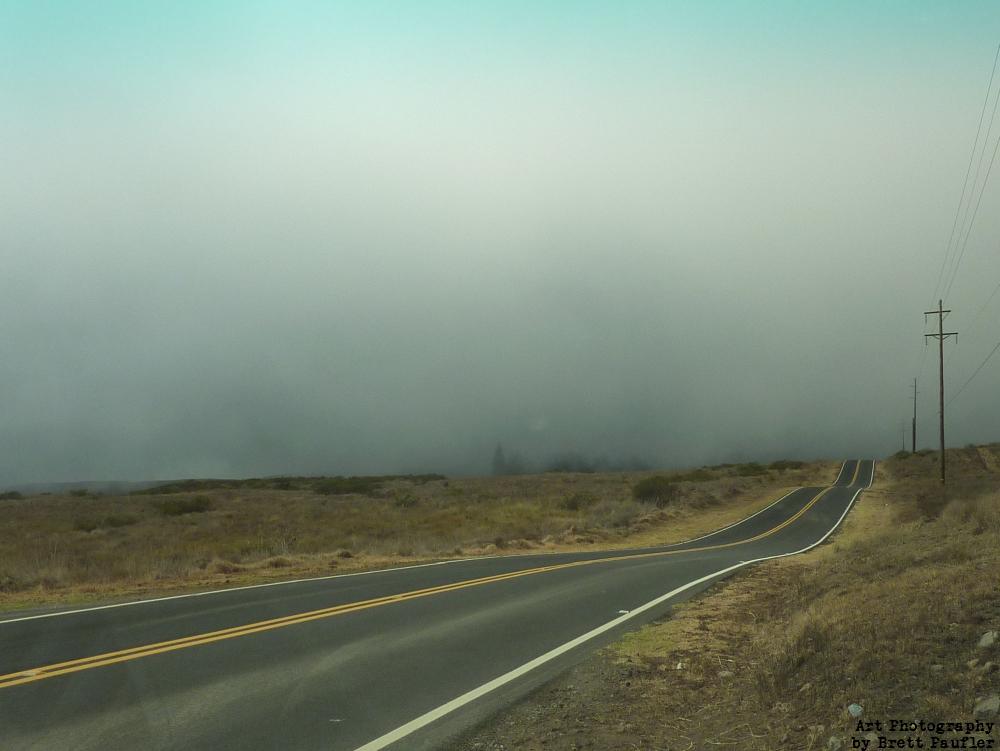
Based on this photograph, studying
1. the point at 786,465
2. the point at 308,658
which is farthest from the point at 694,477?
the point at 308,658

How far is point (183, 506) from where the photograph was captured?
176ft

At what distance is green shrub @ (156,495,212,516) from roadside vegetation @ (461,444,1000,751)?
1824 inches

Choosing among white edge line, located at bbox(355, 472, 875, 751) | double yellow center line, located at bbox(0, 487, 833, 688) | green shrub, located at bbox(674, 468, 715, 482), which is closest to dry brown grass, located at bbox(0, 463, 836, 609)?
double yellow center line, located at bbox(0, 487, 833, 688)

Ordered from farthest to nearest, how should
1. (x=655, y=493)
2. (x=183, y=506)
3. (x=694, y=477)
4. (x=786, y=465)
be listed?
(x=786, y=465)
(x=694, y=477)
(x=655, y=493)
(x=183, y=506)

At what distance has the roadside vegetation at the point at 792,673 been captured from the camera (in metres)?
6.05

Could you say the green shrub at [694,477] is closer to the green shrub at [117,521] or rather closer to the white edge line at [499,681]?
the green shrub at [117,521]

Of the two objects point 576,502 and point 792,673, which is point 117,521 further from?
point 792,673

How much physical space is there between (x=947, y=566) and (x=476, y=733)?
883 cm

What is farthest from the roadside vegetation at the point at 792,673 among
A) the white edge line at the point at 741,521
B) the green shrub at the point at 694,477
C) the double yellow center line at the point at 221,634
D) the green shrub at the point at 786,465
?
the green shrub at the point at 786,465

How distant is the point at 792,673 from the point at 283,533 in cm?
3099

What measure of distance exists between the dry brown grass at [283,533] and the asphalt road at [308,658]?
4718mm

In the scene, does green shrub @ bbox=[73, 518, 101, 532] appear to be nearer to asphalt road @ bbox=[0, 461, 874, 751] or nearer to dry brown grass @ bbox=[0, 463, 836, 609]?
dry brown grass @ bbox=[0, 463, 836, 609]

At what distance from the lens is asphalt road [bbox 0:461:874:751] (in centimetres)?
659

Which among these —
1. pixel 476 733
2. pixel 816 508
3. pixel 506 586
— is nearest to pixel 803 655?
pixel 476 733
